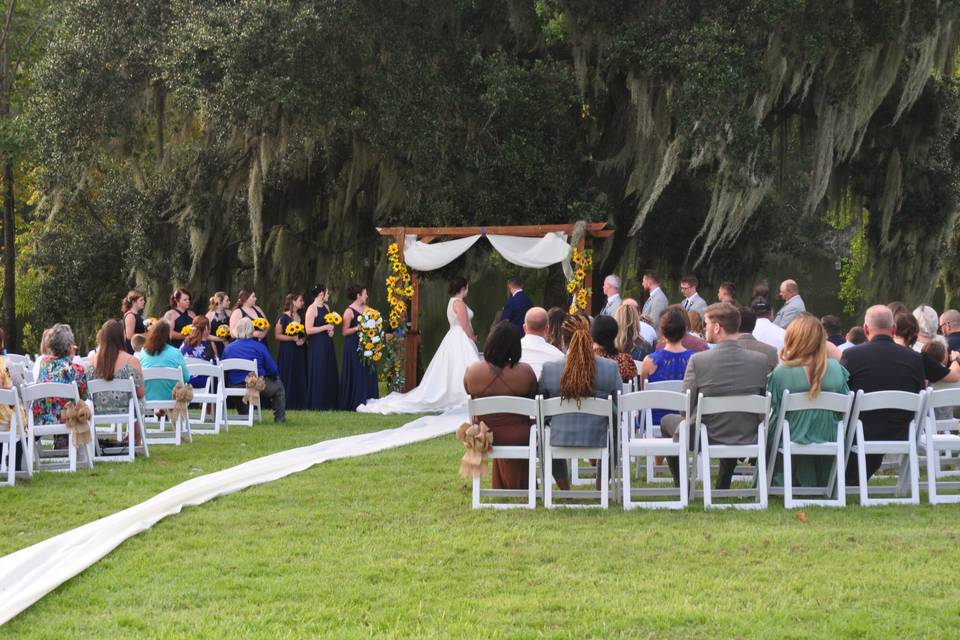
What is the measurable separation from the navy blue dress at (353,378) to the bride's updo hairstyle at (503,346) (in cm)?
777

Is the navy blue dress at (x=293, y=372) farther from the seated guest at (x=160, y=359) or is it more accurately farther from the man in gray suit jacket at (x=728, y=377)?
the man in gray suit jacket at (x=728, y=377)

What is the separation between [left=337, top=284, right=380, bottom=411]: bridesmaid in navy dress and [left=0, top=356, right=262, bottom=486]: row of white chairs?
276 centimetres

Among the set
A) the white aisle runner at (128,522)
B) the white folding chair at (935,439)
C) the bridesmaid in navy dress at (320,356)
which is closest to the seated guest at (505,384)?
the white aisle runner at (128,522)

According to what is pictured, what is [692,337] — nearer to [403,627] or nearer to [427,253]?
[403,627]

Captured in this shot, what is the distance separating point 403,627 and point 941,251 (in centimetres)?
1550

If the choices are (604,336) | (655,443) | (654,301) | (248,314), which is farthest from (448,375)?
(655,443)

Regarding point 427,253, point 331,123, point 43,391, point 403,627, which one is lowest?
point 403,627

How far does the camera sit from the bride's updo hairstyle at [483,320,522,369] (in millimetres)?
8008

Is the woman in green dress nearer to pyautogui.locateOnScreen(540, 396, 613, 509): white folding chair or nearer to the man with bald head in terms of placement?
pyautogui.locateOnScreen(540, 396, 613, 509): white folding chair

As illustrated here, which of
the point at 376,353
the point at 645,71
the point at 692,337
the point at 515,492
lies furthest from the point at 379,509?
the point at 645,71

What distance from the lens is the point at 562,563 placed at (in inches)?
237

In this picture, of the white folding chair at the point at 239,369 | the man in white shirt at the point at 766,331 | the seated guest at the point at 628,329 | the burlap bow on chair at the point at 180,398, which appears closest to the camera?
the seated guest at the point at 628,329

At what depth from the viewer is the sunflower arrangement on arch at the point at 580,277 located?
15.6 meters

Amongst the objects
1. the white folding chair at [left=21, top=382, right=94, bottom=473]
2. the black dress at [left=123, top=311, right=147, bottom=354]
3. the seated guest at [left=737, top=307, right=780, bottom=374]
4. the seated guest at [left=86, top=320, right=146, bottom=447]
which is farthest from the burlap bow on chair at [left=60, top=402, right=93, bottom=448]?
the black dress at [left=123, top=311, right=147, bottom=354]
